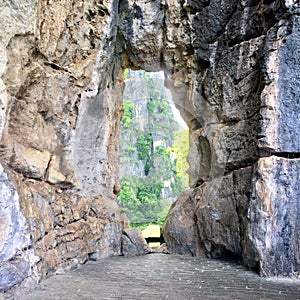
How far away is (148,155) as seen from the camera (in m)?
27.0

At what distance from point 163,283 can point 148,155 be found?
2094cm

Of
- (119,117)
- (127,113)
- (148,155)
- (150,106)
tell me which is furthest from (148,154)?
(119,117)

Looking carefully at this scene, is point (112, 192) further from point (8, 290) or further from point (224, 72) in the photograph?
point (8, 290)

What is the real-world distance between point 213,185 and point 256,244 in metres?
2.21

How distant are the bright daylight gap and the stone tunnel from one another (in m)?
9.33

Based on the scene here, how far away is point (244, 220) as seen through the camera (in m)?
7.70

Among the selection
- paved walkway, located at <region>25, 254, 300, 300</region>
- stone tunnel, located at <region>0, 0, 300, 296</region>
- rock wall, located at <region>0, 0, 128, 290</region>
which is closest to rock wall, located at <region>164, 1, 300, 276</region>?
stone tunnel, located at <region>0, 0, 300, 296</region>

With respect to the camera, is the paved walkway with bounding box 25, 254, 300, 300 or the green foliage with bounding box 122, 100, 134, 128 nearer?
the paved walkway with bounding box 25, 254, 300, 300

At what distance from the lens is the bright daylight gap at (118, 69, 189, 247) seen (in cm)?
2317

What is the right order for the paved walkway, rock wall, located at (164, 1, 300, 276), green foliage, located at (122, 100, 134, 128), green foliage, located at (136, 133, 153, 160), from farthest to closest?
green foliage, located at (136, 133, 153, 160) < green foliage, located at (122, 100, 134, 128) < rock wall, located at (164, 1, 300, 276) < the paved walkway

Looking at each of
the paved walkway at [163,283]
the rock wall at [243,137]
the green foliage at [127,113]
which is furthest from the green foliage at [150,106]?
Answer: the paved walkway at [163,283]

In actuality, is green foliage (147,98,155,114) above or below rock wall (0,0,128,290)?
above

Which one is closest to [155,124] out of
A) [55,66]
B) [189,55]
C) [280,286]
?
[189,55]

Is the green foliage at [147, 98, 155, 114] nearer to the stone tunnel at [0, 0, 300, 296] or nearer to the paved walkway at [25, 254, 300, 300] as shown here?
the stone tunnel at [0, 0, 300, 296]
